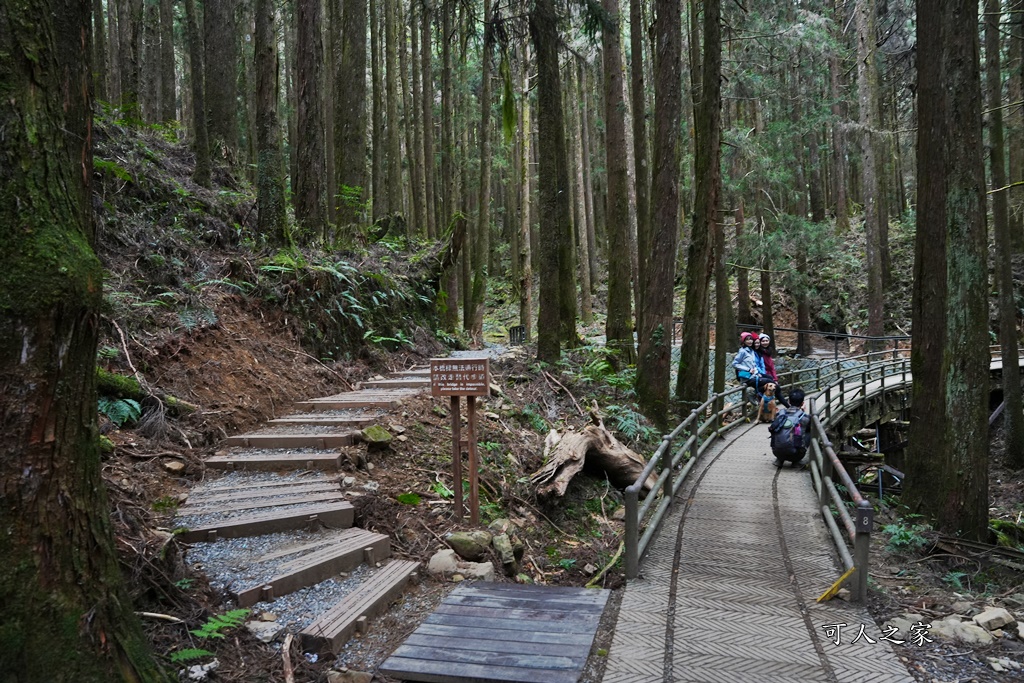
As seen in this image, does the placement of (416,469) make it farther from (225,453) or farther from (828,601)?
(828,601)

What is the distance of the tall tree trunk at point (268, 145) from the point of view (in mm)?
11133

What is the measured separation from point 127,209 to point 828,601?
10952 millimetres

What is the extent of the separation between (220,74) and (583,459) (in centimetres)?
1390

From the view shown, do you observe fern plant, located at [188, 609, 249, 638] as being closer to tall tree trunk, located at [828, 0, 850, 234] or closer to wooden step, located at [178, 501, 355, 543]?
wooden step, located at [178, 501, 355, 543]

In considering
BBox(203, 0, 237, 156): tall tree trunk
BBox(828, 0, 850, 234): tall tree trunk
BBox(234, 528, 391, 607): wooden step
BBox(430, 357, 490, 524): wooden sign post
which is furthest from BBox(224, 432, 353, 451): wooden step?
BBox(828, 0, 850, 234): tall tree trunk

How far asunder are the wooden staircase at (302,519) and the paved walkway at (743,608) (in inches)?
74.0

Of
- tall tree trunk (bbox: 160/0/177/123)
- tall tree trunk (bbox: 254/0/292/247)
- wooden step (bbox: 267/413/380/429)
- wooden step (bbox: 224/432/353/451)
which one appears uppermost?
tall tree trunk (bbox: 160/0/177/123)

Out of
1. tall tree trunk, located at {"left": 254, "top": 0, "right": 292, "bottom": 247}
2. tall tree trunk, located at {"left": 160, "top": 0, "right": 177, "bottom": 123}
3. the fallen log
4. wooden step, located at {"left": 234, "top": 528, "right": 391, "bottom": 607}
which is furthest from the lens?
tall tree trunk, located at {"left": 160, "top": 0, "right": 177, "bottom": 123}

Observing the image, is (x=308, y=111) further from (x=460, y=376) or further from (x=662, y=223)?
(x=460, y=376)

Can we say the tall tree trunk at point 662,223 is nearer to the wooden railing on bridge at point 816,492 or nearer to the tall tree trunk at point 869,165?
the wooden railing on bridge at point 816,492

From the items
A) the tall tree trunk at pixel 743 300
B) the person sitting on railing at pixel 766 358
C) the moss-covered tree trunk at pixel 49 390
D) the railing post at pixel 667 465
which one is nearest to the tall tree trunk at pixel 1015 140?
the tall tree trunk at pixel 743 300

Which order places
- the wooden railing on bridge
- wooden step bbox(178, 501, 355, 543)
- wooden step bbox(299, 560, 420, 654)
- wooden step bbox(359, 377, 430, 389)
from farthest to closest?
1. wooden step bbox(359, 377, 430, 389)
2. the wooden railing on bridge
3. wooden step bbox(178, 501, 355, 543)
4. wooden step bbox(299, 560, 420, 654)

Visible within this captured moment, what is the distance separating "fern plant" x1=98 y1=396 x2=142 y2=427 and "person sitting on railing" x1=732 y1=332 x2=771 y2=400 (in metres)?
10.2

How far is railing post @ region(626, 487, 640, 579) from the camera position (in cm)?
597
